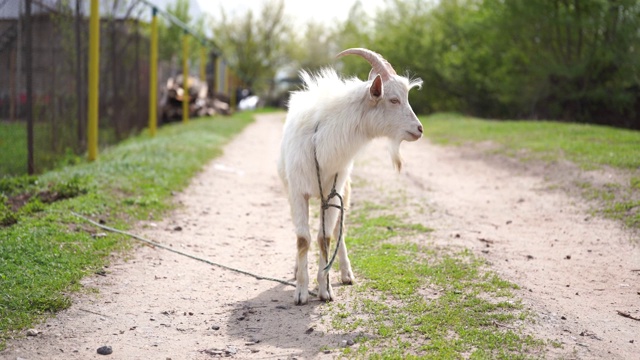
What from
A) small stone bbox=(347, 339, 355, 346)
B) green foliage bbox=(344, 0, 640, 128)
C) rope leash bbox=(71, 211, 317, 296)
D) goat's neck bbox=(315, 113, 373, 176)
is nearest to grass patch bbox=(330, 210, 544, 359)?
small stone bbox=(347, 339, 355, 346)

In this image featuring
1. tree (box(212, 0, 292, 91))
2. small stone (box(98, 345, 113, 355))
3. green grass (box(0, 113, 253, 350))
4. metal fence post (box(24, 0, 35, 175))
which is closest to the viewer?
small stone (box(98, 345, 113, 355))

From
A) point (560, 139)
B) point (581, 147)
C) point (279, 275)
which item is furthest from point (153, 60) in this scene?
point (279, 275)

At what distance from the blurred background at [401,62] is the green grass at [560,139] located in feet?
13.4

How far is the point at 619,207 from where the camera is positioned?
24.2ft

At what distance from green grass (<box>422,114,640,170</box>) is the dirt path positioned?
3.66 ft

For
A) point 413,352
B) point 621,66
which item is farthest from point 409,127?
point 621,66

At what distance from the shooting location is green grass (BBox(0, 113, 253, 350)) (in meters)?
4.56

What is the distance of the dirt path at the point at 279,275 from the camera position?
164 inches

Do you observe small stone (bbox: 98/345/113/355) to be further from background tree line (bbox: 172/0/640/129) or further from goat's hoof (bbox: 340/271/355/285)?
background tree line (bbox: 172/0/640/129)

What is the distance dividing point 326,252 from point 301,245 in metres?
0.25

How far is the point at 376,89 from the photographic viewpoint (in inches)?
194

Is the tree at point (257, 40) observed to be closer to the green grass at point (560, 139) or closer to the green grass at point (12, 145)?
the green grass at point (560, 139)

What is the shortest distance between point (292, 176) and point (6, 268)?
2.17m

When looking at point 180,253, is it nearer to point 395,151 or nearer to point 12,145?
point 395,151
